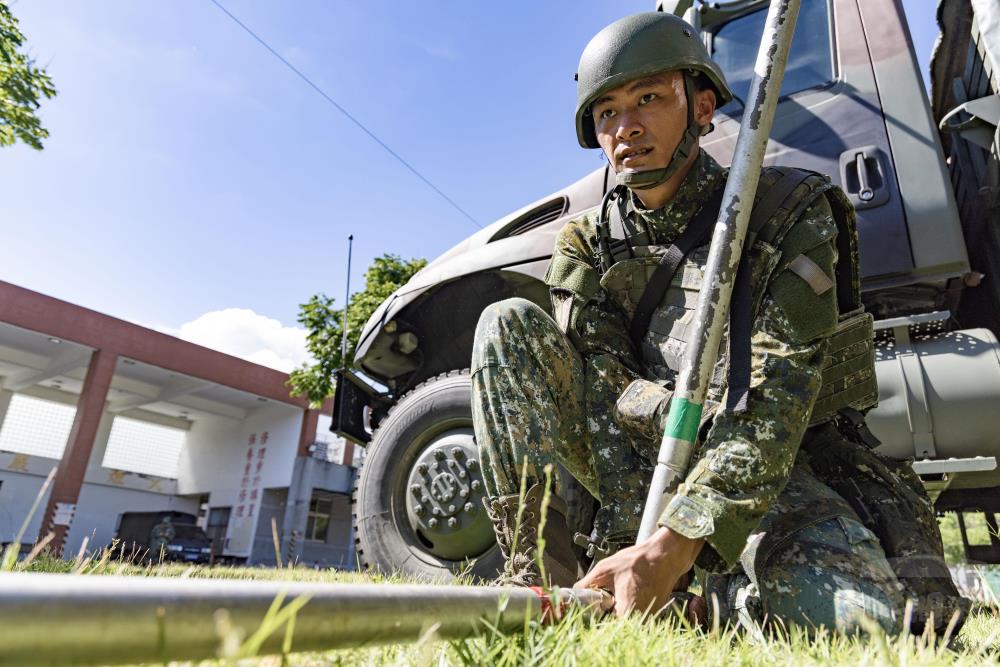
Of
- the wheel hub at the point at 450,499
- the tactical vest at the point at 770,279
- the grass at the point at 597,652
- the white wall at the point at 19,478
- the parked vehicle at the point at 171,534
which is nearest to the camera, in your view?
the grass at the point at 597,652

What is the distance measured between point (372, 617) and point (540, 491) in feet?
3.17

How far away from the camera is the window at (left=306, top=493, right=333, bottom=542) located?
25.3 metres

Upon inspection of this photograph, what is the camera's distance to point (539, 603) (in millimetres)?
967

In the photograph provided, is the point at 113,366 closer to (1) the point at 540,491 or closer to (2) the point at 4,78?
(2) the point at 4,78

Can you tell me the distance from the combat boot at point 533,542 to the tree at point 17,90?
7.60 meters

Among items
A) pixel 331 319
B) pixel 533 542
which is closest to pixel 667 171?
pixel 533 542

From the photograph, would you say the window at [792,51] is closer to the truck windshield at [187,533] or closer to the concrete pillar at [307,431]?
the truck windshield at [187,533]

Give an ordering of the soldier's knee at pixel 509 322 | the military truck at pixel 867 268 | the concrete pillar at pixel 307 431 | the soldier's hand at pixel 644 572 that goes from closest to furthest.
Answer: the soldier's hand at pixel 644 572 → the soldier's knee at pixel 509 322 → the military truck at pixel 867 268 → the concrete pillar at pixel 307 431

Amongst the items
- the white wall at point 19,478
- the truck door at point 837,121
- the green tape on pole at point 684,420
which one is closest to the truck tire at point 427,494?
the green tape on pole at point 684,420

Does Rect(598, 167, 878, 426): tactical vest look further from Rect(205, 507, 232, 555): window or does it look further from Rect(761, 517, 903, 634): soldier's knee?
Rect(205, 507, 232, 555): window

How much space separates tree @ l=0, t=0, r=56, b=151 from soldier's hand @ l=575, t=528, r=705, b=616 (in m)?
8.01

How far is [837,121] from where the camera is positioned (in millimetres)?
2764

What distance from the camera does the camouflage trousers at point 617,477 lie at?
1.56m

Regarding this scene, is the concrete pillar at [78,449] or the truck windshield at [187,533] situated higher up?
the concrete pillar at [78,449]
